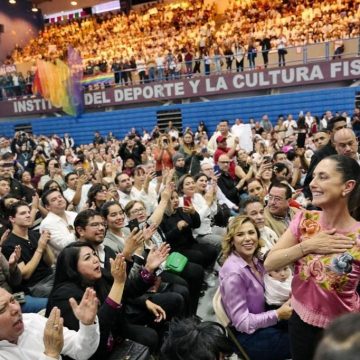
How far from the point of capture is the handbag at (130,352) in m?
2.29

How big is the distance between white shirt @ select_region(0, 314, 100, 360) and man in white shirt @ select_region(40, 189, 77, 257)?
1.52 metres

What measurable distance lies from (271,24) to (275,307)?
13873 millimetres

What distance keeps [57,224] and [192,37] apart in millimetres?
14269

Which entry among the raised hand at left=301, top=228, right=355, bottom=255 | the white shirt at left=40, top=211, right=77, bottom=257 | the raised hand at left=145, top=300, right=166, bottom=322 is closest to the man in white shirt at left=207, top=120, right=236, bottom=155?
the white shirt at left=40, top=211, right=77, bottom=257

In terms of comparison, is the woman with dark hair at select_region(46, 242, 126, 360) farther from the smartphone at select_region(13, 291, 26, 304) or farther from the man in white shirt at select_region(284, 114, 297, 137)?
the man in white shirt at select_region(284, 114, 297, 137)

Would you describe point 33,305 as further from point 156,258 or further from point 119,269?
point 119,269

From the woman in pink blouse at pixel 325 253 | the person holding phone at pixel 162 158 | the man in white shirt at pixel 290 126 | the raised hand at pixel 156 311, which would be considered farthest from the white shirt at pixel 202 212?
the man in white shirt at pixel 290 126

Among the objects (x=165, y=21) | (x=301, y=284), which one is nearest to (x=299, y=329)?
(x=301, y=284)

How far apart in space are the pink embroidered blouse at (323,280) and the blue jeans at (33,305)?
70.9 inches

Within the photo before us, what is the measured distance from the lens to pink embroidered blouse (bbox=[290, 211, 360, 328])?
1.60 m

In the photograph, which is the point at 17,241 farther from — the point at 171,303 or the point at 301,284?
the point at 301,284

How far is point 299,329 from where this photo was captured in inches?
68.9

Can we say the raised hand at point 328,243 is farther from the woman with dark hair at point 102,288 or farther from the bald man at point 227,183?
the bald man at point 227,183

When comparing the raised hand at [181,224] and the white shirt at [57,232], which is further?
the raised hand at [181,224]
